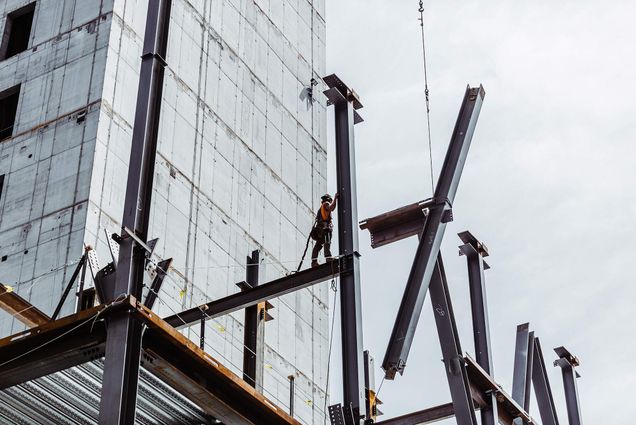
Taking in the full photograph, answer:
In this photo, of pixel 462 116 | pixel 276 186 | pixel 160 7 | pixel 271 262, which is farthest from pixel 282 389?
pixel 160 7

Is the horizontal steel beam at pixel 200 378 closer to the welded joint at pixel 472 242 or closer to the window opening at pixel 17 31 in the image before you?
the welded joint at pixel 472 242

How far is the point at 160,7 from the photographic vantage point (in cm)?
2172

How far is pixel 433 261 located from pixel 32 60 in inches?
753

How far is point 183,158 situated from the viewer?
39.2 m

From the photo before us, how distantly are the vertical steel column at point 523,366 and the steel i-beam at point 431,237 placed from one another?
600 centimetres

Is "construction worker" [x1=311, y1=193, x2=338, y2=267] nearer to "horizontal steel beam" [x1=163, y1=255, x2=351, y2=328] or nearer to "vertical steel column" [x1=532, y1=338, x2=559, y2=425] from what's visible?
"horizontal steel beam" [x1=163, y1=255, x2=351, y2=328]

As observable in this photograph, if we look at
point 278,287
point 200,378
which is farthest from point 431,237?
point 200,378

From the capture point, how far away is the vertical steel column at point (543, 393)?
32.4 m

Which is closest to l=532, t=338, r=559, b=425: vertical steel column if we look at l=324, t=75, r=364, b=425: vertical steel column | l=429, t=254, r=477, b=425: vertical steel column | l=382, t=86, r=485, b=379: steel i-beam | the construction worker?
l=429, t=254, r=477, b=425: vertical steel column

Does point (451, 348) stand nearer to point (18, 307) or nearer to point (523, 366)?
point (523, 366)

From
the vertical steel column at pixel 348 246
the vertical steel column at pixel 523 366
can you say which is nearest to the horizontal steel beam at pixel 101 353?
the vertical steel column at pixel 348 246

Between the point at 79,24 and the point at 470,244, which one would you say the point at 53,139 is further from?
the point at 470,244

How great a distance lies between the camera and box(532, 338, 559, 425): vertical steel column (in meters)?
32.4

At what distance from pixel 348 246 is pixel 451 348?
4618 millimetres
